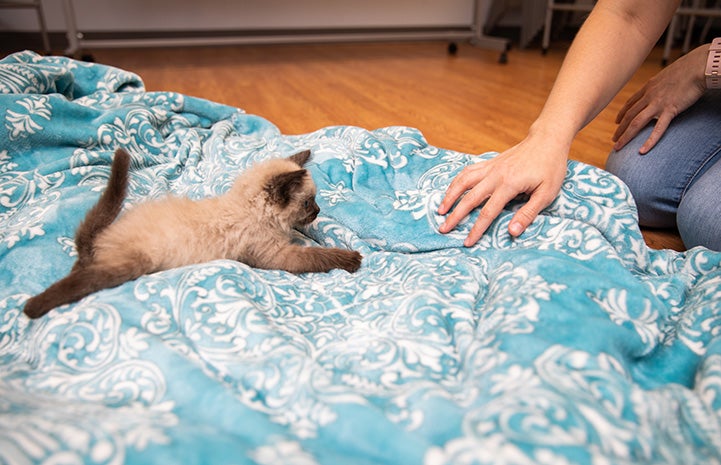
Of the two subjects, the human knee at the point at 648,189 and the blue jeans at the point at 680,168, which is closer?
the blue jeans at the point at 680,168

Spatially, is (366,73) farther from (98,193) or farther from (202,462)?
(202,462)

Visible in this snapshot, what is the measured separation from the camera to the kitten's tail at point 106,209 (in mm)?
1119

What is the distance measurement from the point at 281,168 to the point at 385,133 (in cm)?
61

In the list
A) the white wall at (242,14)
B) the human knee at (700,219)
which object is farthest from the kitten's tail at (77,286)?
the white wall at (242,14)

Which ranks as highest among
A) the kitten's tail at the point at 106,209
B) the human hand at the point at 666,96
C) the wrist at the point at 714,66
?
the wrist at the point at 714,66

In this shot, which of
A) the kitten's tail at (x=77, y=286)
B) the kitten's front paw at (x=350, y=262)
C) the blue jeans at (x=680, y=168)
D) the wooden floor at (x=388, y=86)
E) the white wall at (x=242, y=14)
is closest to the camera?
the kitten's tail at (x=77, y=286)

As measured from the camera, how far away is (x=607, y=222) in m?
1.25

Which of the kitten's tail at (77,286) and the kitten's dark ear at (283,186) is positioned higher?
the kitten's dark ear at (283,186)

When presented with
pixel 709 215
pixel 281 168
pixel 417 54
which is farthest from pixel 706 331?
pixel 417 54

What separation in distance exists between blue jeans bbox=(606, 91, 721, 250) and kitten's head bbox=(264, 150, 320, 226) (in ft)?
3.49

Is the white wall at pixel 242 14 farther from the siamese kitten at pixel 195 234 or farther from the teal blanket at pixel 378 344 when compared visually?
the siamese kitten at pixel 195 234

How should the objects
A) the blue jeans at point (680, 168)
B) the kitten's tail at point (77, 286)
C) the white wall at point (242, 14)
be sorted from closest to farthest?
the kitten's tail at point (77, 286)
the blue jeans at point (680, 168)
the white wall at point (242, 14)

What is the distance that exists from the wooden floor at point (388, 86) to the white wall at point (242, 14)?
29 centimetres

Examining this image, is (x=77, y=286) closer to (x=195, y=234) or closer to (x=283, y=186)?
(x=195, y=234)
